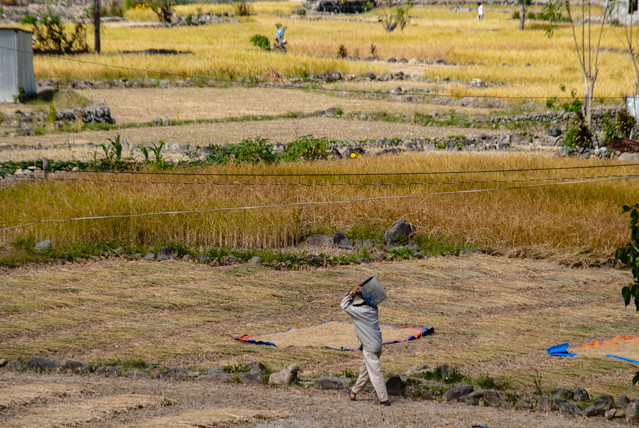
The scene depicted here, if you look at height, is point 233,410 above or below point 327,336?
above

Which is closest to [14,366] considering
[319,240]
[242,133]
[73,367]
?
[73,367]

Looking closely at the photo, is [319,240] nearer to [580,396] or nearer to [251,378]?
[251,378]

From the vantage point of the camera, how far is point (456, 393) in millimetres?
6109

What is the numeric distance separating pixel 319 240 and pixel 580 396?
5.71 meters

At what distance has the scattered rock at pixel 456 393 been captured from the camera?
6105 mm

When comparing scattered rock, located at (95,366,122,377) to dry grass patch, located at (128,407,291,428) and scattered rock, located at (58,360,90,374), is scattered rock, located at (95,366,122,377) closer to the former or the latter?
scattered rock, located at (58,360,90,374)

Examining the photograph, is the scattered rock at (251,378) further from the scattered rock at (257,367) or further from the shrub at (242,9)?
the shrub at (242,9)

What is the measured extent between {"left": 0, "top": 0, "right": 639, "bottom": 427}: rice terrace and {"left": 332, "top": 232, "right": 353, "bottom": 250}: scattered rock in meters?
0.01

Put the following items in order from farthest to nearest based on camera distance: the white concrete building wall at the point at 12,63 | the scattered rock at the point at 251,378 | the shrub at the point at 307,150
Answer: the white concrete building wall at the point at 12,63, the shrub at the point at 307,150, the scattered rock at the point at 251,378

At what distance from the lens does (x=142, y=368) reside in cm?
685

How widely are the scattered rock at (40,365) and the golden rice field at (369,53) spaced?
21.6 metres

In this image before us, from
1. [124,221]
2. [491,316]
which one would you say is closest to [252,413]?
[491,316]

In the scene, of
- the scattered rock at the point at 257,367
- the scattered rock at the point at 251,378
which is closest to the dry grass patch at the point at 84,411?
the scattered rock at the point at 251,378

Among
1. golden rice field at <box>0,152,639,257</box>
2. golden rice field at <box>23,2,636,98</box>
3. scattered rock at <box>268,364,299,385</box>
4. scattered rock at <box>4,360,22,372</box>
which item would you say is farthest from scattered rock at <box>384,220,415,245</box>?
golden rice field at <box>23,2,636,98</box>
